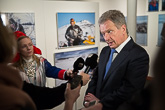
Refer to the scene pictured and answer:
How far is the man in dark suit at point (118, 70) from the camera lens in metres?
1.59

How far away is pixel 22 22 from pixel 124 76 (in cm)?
192

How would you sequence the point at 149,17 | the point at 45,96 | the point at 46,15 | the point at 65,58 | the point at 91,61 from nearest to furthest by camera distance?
the point at 45,96, the point at 91,61, the point at 46,15, the point at 65,58, the point at 149,17

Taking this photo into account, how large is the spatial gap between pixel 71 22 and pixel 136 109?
3037mm

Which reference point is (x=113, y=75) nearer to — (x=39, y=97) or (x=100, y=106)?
(x=100, y=106)

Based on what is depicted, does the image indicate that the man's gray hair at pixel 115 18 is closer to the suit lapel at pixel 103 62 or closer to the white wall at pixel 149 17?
the suit lapel at pixel 103 62

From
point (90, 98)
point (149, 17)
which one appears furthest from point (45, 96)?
point (149, 17)

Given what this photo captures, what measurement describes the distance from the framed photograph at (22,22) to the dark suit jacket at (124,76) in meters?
1.69

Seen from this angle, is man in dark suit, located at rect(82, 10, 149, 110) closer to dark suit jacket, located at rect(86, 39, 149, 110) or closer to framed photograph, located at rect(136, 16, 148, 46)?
dark suit jacket, located at rect(86, 39, 149, 110)

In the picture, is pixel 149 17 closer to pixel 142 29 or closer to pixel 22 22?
pixel 142 29

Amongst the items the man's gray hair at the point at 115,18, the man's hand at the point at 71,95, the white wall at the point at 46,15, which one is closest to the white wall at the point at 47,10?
the white wall at the point at 46,15

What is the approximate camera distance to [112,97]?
5.38ft

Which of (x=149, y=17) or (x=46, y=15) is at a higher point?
(x=149, y=17)

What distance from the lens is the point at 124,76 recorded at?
1.65 meters

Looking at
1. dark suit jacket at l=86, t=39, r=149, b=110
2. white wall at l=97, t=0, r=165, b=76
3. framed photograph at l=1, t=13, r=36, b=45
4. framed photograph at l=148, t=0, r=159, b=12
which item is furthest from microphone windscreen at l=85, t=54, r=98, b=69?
framed photograph at l=148, t=0, r=159, b=12
